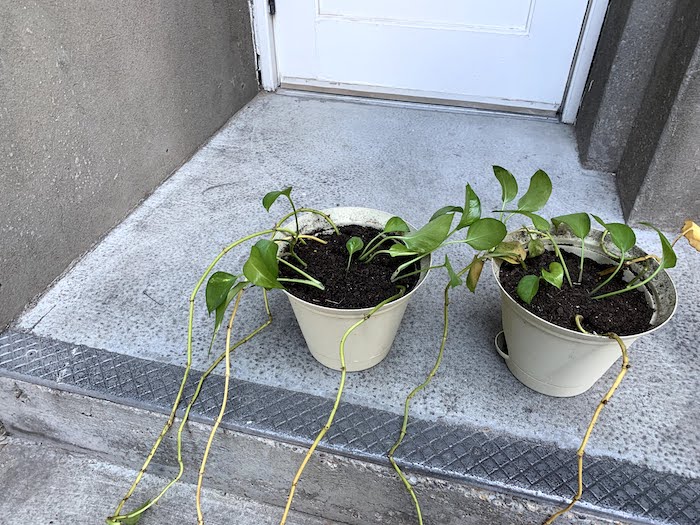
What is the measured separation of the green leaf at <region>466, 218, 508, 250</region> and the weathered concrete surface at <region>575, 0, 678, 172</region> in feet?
3.48

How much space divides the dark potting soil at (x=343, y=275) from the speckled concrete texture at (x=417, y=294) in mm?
196

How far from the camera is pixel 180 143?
1834 mm

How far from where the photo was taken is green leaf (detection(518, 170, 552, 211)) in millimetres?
994

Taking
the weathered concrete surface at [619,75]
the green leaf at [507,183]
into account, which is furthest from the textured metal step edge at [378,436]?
the weathered concrete surface at [619,75]

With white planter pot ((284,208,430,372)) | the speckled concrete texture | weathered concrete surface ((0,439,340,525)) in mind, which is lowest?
weathered concrete surface ((0,439,340,525))

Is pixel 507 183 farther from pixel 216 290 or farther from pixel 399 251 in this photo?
pixel 216 290

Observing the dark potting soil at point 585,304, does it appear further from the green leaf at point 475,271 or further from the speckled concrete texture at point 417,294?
the speckled concrete texture at point 417,294

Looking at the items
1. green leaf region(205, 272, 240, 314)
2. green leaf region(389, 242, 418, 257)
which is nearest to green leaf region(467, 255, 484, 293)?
green leaf region(389, 242, 418, 257)

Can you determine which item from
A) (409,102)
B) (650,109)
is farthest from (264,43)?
(650,109)

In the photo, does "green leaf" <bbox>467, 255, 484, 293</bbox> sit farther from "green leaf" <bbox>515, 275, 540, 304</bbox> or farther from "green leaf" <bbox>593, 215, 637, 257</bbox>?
"green leaf" <bbox>593, 215, 637, 257</bbox>

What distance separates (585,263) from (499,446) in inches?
16.6

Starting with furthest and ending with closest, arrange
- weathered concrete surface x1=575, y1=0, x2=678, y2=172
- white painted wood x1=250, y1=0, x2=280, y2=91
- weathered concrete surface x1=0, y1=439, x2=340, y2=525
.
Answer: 1. white painted wood x1=250, y1=0, x2=280, y2=91
2. weathered concrete surface x1=575, y1=0, x2=678, y2=172
3. weathered concrete surface x1=0, y1=439, x2=340, y2=525

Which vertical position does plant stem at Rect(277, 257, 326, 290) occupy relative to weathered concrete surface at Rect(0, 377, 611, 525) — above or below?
above

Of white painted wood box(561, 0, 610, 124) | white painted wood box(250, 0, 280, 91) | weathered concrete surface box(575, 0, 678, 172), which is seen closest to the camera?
weathered concrete surface box(575, 0, 678, 172)
